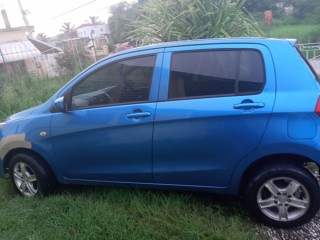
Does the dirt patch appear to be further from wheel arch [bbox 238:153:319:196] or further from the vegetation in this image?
the vegetation

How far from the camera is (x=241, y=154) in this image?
8.43 feet

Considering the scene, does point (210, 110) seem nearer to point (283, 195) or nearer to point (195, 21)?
point (283, 195)

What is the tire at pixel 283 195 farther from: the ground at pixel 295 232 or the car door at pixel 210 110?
the car door at pixel 210 110

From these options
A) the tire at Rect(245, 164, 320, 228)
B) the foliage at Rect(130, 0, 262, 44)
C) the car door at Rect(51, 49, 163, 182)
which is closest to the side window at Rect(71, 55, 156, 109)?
the car door at Rect(51, 49, 163, 182)

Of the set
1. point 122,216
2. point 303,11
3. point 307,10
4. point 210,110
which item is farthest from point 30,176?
point 307,10

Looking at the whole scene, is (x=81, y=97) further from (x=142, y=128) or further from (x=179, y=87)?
(x=179, y=87)

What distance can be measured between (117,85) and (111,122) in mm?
379

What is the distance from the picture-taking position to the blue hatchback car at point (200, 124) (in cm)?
245

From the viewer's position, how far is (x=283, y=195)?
258cm

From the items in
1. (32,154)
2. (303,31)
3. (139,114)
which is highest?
(139,114)

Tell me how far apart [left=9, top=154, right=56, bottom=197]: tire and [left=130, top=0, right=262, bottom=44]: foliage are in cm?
347

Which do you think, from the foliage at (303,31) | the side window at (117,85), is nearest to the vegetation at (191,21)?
the side window at (117,85)

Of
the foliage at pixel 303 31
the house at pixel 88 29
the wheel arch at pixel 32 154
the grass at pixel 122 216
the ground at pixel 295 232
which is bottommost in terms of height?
the foliage at pixel 303 31

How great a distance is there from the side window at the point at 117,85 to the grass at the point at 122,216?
3.32 feet
